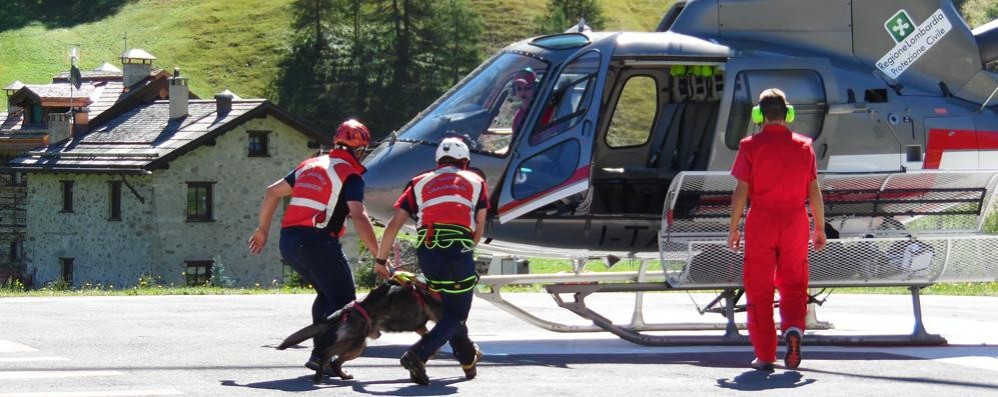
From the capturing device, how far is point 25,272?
227ft

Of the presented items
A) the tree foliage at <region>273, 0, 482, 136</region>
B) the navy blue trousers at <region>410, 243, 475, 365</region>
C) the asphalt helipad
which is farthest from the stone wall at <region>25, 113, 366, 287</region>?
the navy blue trousers at <region>410, 243, 475, 365</region>

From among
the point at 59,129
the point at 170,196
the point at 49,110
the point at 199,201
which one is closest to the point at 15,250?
the point at 49,110

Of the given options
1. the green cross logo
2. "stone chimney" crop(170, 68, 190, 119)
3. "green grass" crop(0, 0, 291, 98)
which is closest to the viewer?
the green cross logo

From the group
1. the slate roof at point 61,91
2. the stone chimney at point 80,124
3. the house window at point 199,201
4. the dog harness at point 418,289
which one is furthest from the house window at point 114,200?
the dog harness at point 418,289

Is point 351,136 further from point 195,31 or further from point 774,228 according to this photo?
point 195,31

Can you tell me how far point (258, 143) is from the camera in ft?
218

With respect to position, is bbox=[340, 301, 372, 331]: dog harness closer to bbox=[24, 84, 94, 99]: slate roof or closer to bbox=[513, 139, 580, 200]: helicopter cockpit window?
bbox=[513, 139, 580, 200]: helicopter cockpit window

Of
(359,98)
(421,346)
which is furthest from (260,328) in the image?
(359,98)

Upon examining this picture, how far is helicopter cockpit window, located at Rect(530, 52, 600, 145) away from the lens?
42.0ft

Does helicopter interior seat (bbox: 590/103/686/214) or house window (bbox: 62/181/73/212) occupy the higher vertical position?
helicopter interior seat (bbox: 590/103/686/214)

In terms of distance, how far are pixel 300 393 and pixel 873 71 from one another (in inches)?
251

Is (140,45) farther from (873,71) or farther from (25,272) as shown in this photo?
(873,71)

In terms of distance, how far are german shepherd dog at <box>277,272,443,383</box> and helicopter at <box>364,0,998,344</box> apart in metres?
2.08

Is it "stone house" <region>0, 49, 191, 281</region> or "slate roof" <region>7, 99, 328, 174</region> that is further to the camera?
"stone house" <region>0, 49, 191, 281</region>
